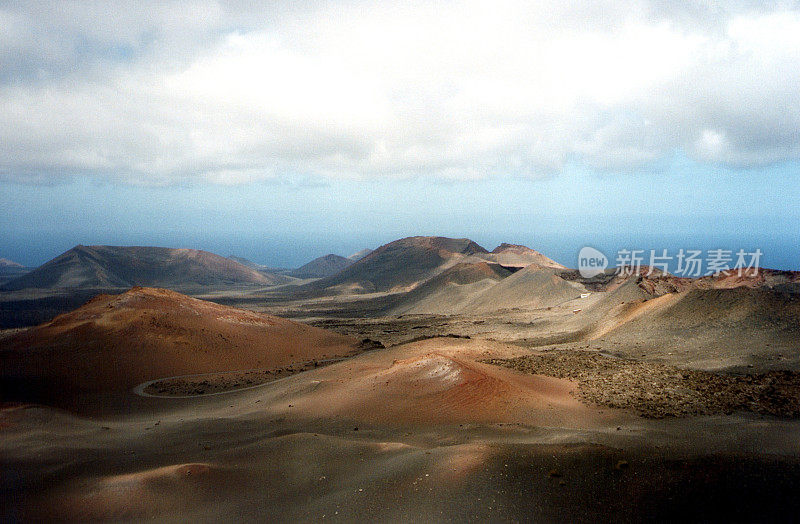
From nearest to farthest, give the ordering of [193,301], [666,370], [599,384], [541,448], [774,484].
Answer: [774,484] → [541,448] → [599,384] → [666,370] → [193,301]

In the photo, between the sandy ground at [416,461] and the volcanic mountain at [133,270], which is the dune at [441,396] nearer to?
the sandy ground at [416,461]

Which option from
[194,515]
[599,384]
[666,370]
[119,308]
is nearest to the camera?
[194,515]

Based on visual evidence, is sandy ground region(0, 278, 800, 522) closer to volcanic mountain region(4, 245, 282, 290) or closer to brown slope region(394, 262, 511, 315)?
brown slope region(394, 262, 511, 315)

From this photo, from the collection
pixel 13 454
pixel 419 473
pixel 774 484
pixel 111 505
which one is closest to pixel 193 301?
pixel 13 454

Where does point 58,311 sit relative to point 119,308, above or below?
below

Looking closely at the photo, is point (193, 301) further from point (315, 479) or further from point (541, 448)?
point (541, 448)

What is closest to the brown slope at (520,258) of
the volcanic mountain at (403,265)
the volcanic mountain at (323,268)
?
the volcanic mountain at (403,265)
